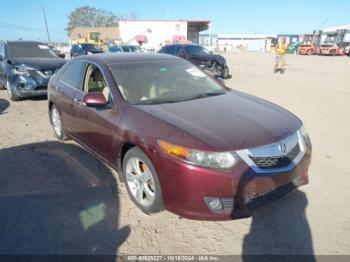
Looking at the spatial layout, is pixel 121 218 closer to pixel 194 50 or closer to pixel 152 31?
pixel 194 50

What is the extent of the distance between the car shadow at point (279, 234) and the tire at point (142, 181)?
32.5 inches

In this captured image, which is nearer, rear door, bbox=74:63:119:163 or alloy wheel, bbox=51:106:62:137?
rear door, bbox=74:63:119:163

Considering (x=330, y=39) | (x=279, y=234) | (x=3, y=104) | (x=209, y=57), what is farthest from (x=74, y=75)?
(x=330, y=39)

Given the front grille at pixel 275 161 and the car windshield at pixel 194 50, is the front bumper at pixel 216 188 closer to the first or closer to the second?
the front grille at pixel 275 161

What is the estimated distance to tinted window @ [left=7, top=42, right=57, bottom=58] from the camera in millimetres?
8945

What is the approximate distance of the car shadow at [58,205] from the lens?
2627mm

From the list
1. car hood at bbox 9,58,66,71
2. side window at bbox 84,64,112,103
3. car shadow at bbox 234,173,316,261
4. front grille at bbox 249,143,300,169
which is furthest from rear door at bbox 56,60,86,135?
car hood at bbox 9,58,66,71

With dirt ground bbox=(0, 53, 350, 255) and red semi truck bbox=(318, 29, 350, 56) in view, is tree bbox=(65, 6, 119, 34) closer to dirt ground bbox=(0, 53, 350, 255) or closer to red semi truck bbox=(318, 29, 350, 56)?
red semi truck bbox=(318, 29, 350, 56)

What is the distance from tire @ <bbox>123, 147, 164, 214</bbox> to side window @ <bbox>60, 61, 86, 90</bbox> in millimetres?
1634

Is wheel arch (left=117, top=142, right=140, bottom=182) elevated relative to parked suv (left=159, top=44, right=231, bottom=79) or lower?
elevated

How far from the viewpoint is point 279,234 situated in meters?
2.71

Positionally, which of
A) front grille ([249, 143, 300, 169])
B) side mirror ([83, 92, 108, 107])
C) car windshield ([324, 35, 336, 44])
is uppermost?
side mirror ([83, 92, 108, 107])

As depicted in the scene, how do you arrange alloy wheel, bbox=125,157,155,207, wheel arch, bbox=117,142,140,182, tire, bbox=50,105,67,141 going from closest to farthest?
1. alloy wheel, bbox=125,157,155,207
2. wheel arch, bbox=117,142,140,182
3. tire, bbox=50,105,67,141

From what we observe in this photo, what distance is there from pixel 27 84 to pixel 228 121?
696cm
